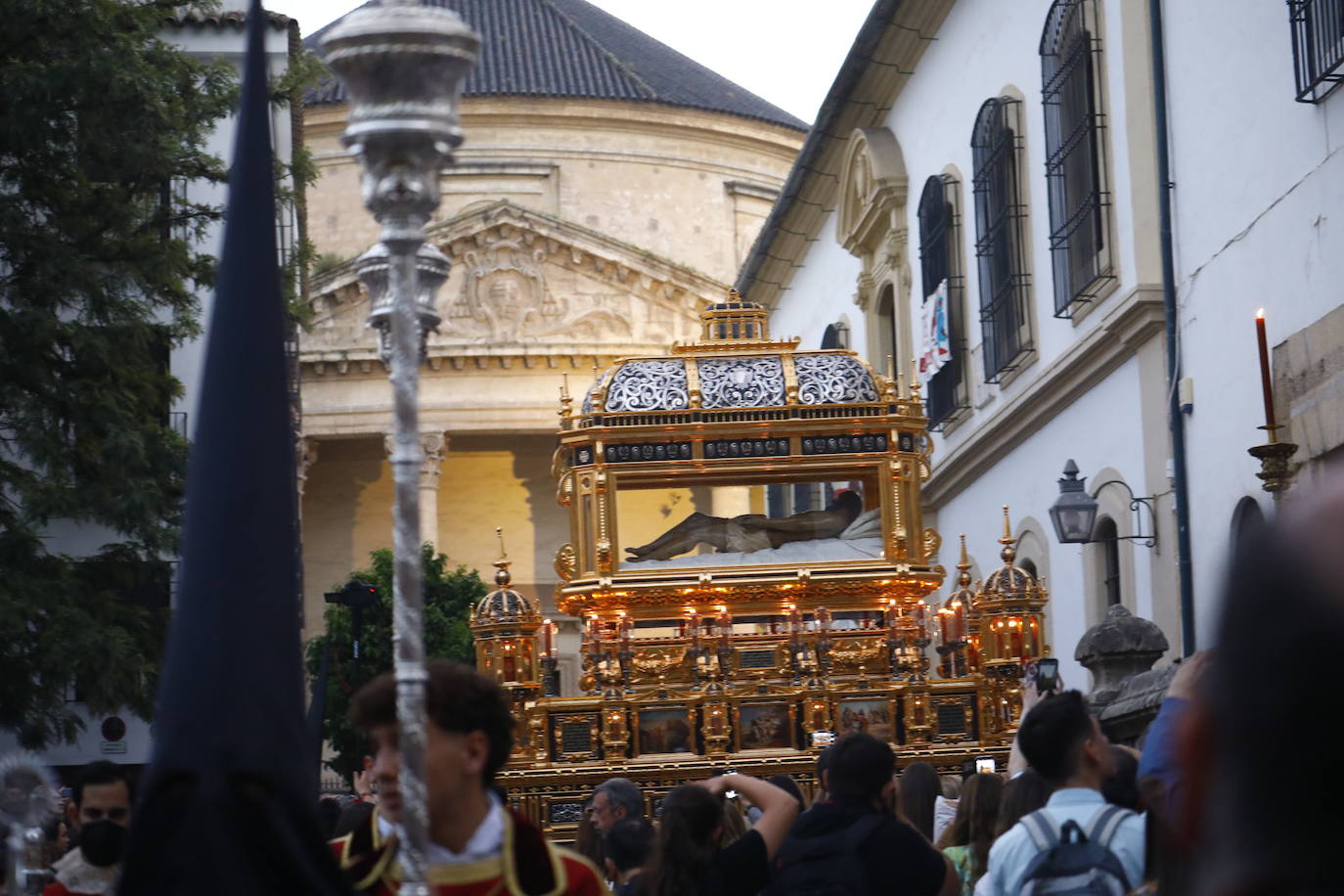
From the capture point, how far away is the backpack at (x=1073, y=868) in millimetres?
4832

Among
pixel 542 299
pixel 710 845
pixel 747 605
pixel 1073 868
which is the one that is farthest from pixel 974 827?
pixel 542 299

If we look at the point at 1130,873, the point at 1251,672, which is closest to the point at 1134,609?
the point at 1130,873

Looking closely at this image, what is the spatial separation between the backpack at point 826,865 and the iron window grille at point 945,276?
18.9 metres

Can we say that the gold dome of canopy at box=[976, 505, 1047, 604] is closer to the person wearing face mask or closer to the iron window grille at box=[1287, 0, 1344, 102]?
the iron window grille at box=[1287, 0, 1344, 102]

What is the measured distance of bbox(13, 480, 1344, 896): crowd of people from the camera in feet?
3.95

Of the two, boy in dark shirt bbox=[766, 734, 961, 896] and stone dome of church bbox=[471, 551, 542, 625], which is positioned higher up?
stone dome of church bbox=[471, 551, 542, 625]

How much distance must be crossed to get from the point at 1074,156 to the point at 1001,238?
2.88m

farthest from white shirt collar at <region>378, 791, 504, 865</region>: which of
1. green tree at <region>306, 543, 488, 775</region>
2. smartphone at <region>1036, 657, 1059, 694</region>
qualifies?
green tree at <region>306, 543, 488, 775</region>

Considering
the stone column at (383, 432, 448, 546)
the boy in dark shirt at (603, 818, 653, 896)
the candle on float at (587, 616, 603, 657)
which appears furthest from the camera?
the stone column at (383, 432, 448, 546)

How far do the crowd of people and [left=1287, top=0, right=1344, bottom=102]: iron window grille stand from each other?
19.9ft

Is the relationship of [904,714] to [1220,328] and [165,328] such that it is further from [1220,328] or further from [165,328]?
[165,328]

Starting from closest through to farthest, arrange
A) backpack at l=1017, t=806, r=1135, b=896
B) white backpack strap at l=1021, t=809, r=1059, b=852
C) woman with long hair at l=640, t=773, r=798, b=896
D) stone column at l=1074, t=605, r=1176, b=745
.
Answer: backpack at l=1017, t=806, r=1135, b=896
white backpack strap at l=1021, t=809, r=1059, b=852
woman with long hair at l=640, t=773, r=798, b=896
stone column at l=1074, t=605, r=1176, b=745

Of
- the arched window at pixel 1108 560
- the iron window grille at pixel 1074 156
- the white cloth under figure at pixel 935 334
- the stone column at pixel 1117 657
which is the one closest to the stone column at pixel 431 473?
the white cloth under figure at pixel 935 334

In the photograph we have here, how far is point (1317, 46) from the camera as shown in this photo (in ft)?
43.2
